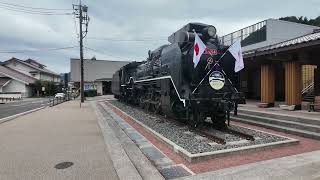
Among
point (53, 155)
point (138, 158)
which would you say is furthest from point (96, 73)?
point (138, 158)

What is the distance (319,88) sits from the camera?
15.8 m

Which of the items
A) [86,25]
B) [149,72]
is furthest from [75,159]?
[86,25]

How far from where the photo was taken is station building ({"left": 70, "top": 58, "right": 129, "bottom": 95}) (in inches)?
2362

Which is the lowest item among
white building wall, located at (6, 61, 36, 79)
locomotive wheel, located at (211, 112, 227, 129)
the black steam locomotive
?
locomotive wheel, located at (211, 112, 227, 129)

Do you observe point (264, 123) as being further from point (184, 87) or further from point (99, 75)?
point (99, 75)

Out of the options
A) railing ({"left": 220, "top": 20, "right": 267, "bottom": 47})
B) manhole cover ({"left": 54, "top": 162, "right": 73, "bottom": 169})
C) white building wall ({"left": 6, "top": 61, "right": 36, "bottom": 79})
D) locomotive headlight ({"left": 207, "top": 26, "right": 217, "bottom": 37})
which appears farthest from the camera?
white building wall ({"left": 6, "top": 61, "right": 36, "bottom": 79})

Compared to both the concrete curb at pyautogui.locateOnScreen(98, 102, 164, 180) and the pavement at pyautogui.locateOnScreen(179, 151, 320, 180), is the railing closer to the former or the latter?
the concrete curb at pyautogui.locateOnScreen(98, 102, 164, 180)

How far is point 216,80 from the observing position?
32.1 feet

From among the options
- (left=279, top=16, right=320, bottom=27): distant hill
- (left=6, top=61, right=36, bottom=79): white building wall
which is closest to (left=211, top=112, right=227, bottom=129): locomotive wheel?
(left=279, top=16, right=320, bottom=27): distant hill

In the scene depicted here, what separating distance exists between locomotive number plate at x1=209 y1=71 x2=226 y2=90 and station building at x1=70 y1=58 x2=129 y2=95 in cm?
4836

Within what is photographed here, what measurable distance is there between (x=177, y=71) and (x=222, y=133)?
94.6 inches

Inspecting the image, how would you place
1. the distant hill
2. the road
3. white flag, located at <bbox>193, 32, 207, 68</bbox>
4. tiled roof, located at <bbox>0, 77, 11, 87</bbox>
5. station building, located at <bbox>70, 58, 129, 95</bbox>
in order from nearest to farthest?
white flag, located at <bbox>193, 32, 207, 68</bbox>
the road
the distant hill
tiled roof, located at <bbox>0, 77, 11, 87</bbox>
station building, located at <bbox>70, 58, 129, 95</bbox>

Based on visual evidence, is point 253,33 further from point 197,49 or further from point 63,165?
point 63,165

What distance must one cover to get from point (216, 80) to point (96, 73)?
5704 centimetres
